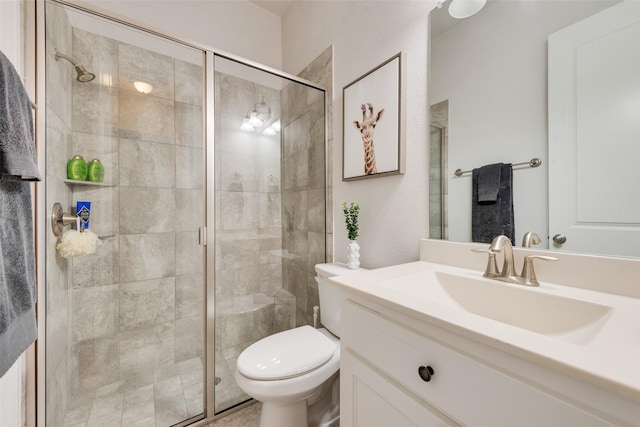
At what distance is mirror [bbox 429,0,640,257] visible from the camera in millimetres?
802

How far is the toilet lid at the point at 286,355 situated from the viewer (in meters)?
1.00

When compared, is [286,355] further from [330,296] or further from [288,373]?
[330,296]

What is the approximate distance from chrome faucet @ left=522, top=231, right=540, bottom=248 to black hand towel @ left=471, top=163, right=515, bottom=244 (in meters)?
0.04

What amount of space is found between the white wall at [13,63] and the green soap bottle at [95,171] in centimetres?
52

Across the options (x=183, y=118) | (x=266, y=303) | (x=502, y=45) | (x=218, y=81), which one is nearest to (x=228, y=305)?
(x=266, y=303)

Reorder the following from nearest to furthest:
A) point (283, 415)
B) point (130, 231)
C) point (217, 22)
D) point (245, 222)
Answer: point (283, 415), point (130, 231), point (245, 222), point (217, 22)

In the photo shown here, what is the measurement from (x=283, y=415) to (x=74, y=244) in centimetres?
118

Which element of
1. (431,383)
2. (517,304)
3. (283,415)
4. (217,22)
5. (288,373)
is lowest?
(283,415)

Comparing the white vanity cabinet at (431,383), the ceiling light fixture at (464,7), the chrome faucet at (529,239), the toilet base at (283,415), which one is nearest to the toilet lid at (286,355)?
the toilet base at (283,415)

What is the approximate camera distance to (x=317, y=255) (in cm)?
171

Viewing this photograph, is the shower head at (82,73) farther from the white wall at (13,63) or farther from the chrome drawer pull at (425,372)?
the chrome drawer pull at (425,372)

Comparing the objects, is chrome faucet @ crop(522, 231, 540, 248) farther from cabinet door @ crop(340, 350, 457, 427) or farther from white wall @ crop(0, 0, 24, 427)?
white wall @ crop(0, 0, 24, 427)

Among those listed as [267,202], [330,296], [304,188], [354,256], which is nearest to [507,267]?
[354,256]

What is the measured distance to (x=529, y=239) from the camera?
0.82 meters
